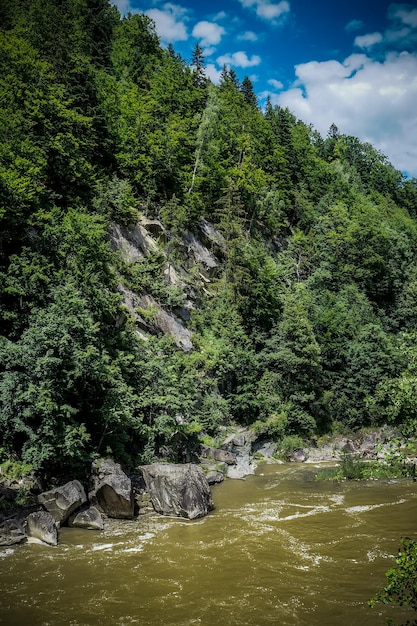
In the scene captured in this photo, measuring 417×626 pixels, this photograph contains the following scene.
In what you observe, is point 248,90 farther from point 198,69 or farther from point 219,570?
point 219,570

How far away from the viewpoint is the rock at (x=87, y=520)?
14.8m

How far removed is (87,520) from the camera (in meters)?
14.9

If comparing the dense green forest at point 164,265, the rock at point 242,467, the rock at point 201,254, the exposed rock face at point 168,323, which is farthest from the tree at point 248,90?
the rock at point 242,467

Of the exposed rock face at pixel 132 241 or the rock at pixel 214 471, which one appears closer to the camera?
the rock at pixel 214 471

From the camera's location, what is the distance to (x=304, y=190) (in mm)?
59594

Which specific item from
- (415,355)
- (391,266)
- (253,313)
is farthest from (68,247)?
(391,266)

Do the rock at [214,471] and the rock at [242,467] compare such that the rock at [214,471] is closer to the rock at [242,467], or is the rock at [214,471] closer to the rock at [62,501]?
the rock at [242,467]

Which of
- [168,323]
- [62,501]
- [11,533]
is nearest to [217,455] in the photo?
[168,323]

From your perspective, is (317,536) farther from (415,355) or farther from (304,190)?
(304,190)

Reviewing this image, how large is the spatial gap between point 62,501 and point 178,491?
4.60m

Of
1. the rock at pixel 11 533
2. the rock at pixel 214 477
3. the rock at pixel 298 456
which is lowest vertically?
the rock at pixel 298 456

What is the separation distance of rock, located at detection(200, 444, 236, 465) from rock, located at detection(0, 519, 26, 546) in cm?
1437

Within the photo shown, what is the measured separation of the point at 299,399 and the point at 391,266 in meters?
27.9

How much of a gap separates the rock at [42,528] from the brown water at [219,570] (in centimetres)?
35
